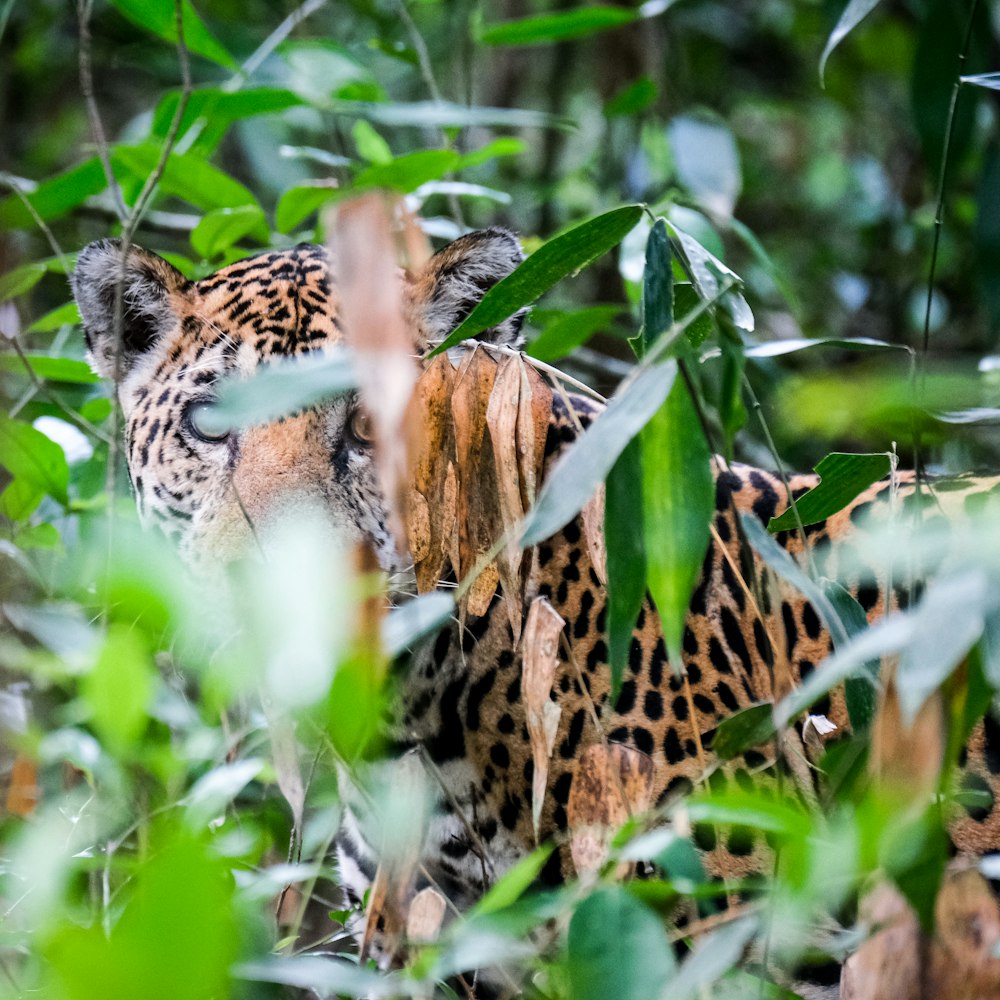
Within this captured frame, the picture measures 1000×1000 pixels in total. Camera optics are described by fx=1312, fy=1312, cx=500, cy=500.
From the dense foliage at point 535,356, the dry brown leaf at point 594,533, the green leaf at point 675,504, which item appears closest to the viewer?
the dense foliage at point 535,356

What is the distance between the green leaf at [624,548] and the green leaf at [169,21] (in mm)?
2462

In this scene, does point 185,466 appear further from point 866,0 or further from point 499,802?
point 866,0

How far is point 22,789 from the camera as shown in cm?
287

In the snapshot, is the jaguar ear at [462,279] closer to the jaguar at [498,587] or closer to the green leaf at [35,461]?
the jaguar at [498,587]

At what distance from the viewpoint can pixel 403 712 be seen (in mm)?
3383

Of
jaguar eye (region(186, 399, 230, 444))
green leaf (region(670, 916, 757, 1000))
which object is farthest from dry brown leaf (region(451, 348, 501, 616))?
jaguar eye (region(186, 399, 230, 444))

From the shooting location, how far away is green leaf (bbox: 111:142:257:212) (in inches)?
156

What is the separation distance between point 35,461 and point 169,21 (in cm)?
142

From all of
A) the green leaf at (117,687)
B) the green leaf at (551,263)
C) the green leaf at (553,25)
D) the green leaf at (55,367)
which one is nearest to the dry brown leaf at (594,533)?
the green leaf at (551,263)

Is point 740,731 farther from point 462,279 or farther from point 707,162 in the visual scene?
point 707,162

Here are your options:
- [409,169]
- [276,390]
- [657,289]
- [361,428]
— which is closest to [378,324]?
[276,390]

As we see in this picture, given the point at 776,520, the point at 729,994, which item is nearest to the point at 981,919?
the point at 729,994

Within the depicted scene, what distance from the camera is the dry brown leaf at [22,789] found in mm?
2705

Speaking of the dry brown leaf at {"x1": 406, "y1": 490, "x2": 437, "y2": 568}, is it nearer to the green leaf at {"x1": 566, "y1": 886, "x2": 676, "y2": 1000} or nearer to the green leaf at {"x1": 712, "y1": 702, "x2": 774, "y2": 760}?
the green leaf at {"x1": 712, "y1": 702, "x2": 774, "y2": 760}
